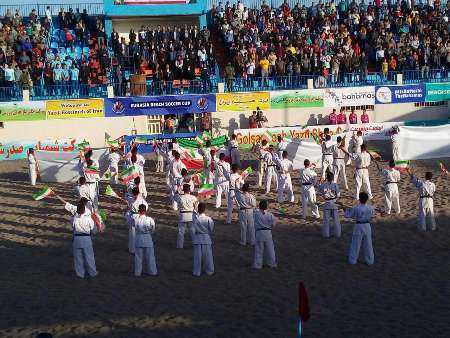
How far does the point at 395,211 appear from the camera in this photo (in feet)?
65.0

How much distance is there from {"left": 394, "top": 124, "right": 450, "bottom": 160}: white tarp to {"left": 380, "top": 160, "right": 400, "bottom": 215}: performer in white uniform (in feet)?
24.9

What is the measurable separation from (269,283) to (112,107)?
18.3m

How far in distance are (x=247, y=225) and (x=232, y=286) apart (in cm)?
284

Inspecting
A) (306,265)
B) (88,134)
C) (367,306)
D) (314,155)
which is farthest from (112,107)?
(367,306)

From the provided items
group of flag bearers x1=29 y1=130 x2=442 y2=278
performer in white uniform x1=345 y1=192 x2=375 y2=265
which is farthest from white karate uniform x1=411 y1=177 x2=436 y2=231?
performer in white uniform x1=345 y1=192 x2=375 y2=265

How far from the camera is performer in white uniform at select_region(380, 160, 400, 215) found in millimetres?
18750

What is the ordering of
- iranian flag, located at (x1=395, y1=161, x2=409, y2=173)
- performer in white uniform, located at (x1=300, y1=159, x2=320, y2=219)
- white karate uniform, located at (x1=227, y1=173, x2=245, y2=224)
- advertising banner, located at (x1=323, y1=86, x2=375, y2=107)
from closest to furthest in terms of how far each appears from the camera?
white karate uniform, located at (x1=227, y1=173, x2=245, y2=224), performer in white uniform, located at (x1=300, y1=159, x2=320, y2=219), iranian flag, located at (x1=395, y1=161, x2=409, y2=173), advertising banner, located at (x1=323, y1=86, x2=375, y2=107)

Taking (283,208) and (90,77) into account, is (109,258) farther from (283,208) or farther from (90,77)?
(90,77)

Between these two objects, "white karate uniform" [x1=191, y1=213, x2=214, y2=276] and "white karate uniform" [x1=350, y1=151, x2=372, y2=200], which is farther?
"white karate uniform" [x1=350, y1=151, x2=372, y2=200]

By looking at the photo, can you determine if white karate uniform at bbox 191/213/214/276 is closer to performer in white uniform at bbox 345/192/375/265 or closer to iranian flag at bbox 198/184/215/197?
performer in white uniform at bbox 345/192/375/265

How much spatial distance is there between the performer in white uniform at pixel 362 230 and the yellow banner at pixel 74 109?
18014 millimetres

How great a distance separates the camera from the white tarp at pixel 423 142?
26875 millimetres

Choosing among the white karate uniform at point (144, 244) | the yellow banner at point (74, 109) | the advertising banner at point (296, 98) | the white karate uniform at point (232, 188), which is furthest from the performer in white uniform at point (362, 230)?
the yellow banner at point (74, 109)

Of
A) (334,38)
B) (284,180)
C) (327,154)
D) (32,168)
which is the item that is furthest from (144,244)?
(334,38)
